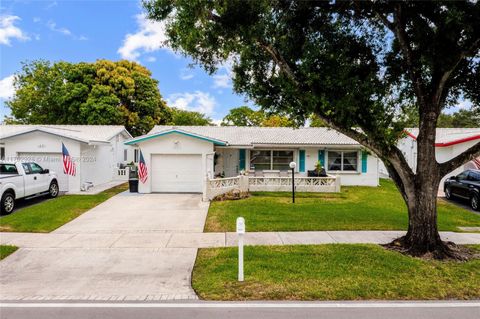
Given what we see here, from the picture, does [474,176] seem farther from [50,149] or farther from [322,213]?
[50,149]

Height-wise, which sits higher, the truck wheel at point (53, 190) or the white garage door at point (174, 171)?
the white garage door at point (174, 171)

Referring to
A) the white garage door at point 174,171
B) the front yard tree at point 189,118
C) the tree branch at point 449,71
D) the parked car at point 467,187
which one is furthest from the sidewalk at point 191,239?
the front yard tree at point 189,118

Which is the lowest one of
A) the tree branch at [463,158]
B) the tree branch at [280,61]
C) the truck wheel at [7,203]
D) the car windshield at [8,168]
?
the truck wheel at [7,203]

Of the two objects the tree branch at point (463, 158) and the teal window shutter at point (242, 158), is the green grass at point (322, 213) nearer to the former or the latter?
the tree branch at point (463, 158)

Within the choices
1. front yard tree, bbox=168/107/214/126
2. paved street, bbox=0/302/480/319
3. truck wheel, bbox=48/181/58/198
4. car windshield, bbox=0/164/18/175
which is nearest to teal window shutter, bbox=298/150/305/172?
truck wheel, bbox=48/181/58/198

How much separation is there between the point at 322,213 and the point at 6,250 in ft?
32.7

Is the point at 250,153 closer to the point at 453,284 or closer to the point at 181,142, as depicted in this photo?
the point at 181,142

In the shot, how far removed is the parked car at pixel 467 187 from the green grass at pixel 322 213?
2.38 feet

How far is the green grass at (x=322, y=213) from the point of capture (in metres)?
10.2

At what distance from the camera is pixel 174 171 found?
17781 millimetres

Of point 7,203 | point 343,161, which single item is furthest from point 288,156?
point 7,203

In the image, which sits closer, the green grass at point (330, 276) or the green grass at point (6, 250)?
the green grass at point (330, 276)

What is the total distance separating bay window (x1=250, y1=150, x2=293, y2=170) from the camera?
67.9 ft

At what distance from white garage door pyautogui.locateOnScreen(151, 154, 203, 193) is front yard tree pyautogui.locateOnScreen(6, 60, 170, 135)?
1450cm
